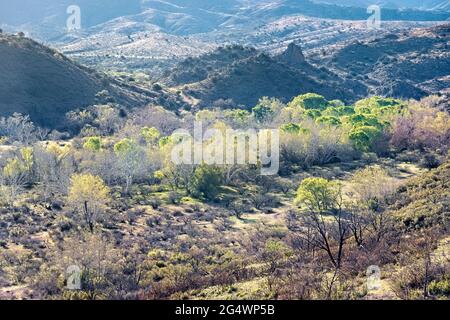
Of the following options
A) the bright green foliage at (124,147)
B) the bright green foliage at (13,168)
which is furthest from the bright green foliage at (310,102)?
the bright green foliage at (13,168)

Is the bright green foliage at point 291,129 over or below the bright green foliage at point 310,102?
below

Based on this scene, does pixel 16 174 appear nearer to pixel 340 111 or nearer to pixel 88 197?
pixel 88 197

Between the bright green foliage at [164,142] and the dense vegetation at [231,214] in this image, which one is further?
the bright green foliage at [164,142]

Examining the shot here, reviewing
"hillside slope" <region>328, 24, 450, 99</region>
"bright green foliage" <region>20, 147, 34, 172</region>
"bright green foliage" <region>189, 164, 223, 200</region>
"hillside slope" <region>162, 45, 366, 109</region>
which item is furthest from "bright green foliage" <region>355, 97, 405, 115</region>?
"bright green foliage" <region>20, 147, 34, 172</region>

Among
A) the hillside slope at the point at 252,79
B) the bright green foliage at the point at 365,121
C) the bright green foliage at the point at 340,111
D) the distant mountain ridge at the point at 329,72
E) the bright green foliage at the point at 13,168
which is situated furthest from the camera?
the distant mountain ridge at the point at 329,72

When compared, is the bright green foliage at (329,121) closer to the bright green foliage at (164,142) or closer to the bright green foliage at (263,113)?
the bright green foliage at (263,113)

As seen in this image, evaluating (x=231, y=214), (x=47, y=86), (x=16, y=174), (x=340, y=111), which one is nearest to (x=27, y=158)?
(x=16, y=174)
